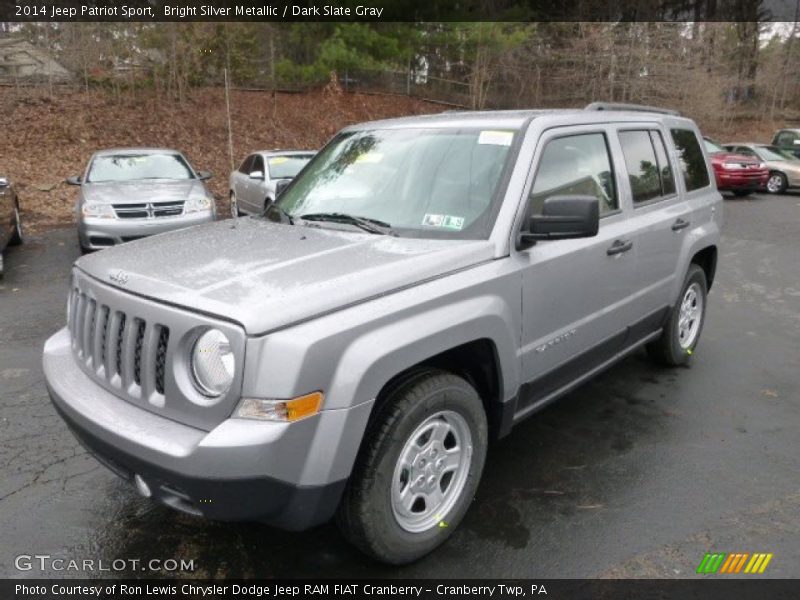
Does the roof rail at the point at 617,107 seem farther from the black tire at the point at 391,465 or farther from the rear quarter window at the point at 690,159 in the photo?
the black tire at the point at 391,465

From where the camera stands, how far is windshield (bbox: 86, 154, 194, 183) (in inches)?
401

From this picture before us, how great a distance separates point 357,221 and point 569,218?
1082 millimetres

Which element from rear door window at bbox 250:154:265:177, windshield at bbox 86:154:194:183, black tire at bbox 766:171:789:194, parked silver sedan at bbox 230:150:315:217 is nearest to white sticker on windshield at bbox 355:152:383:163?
windshield at bbox 86:154:194:183

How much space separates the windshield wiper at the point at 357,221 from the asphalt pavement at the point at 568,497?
4.82ft

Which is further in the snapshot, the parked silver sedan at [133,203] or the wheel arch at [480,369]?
the parked silver sedan at [133,203]

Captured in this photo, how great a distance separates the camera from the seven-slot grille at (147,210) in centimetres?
882

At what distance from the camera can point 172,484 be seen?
2.35 meters

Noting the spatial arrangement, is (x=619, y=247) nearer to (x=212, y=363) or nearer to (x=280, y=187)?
(x=280, y=187)

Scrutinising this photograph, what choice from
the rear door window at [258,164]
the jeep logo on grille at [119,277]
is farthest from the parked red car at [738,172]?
the jeep logo on grille at [119,277]

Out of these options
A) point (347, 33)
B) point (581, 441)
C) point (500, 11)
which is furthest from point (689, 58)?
point (581, 441)

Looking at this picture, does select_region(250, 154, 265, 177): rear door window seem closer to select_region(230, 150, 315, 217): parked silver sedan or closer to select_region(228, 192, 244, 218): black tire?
select_region(230, 150, 315, 217): parked silver sedan

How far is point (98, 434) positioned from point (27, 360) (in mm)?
3386

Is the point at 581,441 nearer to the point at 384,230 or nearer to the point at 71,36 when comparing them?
the point at 384,230

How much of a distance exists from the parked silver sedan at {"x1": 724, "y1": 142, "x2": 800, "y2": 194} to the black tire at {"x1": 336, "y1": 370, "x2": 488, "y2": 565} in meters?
20.0
